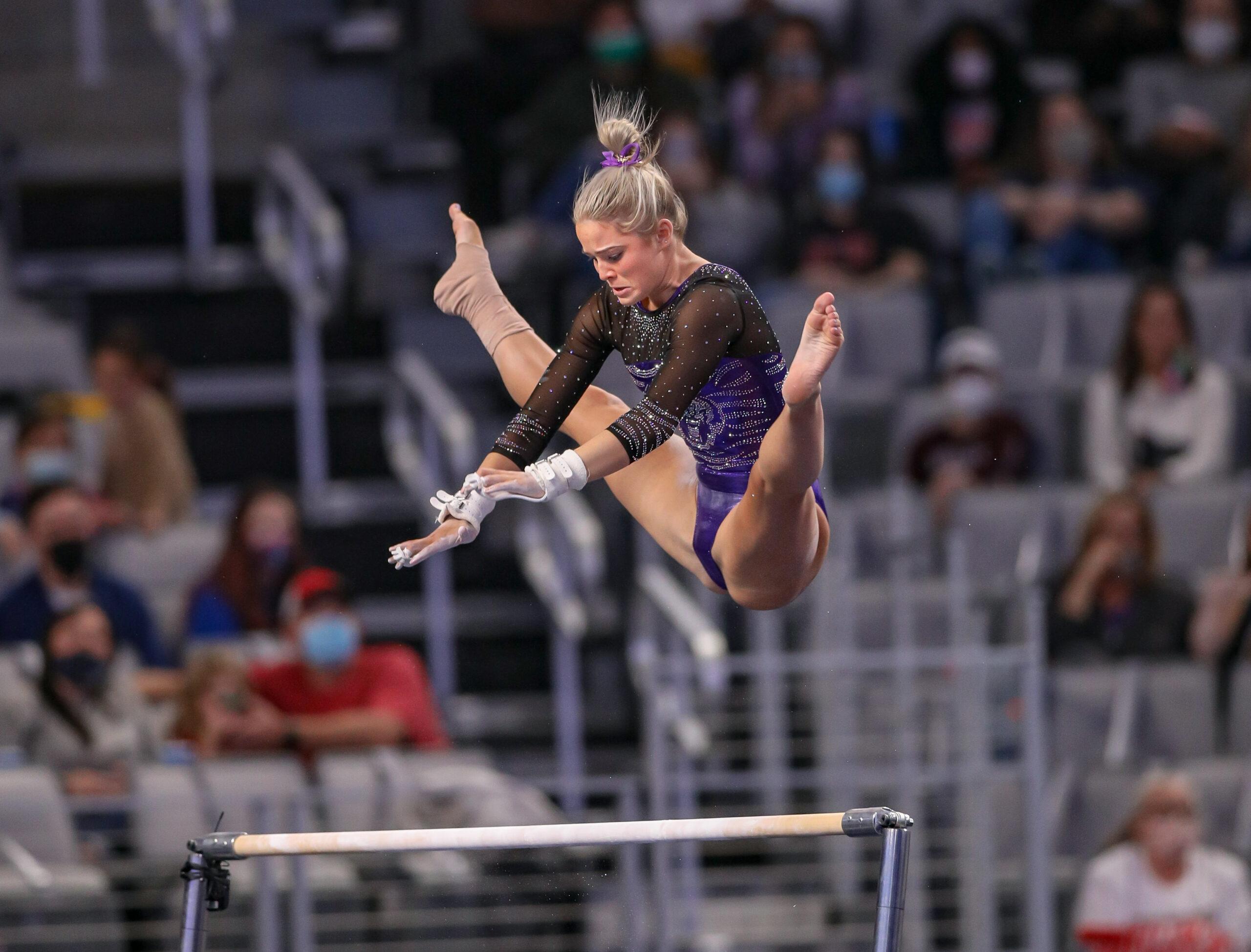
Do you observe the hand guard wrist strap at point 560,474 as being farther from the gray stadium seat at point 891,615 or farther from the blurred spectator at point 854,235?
the gray stadium seat at point 891,615

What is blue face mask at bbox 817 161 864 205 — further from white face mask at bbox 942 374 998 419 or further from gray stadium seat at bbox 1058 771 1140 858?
gray stadium seat at bbox 1058 771 1140 858

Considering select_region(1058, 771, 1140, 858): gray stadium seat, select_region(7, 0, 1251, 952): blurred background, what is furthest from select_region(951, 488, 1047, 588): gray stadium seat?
select_region(1058, 771, 1140, 858): gray stadium seat

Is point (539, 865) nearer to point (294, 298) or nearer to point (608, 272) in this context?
point (294, 298)

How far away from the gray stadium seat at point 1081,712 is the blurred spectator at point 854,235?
1.50m

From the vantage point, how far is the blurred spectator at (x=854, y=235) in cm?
668

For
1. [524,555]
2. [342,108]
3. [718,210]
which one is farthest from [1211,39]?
[524,555]

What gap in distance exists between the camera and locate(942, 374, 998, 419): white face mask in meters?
6.83

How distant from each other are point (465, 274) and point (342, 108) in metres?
5.78

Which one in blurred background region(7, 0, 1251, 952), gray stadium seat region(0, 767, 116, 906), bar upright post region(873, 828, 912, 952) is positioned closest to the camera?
bar upright post region(873, 828, 912, 952)

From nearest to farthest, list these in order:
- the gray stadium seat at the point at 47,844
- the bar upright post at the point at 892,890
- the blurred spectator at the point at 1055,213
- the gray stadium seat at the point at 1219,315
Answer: the bar upright post at the point at 892,890, the gray stadium seat at the point at 47,844, the gray stadium seat at the point at 1219,315, the blurred spectator at the point at 1055,213

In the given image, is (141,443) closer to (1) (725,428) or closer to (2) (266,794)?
(2) (266,794)

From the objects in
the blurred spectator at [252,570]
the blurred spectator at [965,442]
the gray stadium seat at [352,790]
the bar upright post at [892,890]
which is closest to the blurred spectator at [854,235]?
the blurred spectator at [965,442]

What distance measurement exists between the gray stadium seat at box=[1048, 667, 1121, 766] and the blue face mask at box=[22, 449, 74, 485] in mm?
3507

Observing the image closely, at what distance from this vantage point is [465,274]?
3695 millimetres
